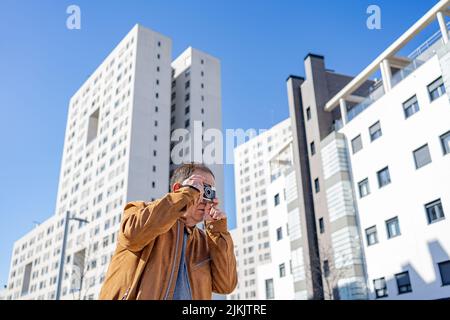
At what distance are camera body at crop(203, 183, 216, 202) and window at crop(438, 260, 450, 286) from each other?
69.4ft

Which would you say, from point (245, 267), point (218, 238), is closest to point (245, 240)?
point (245, 267)

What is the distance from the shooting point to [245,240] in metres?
105

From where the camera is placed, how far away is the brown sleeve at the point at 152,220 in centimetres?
208

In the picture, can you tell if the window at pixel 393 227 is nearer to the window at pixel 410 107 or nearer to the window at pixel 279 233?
the window at pixel 410 107

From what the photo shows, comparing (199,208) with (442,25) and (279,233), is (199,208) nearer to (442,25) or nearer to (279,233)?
(442,25)

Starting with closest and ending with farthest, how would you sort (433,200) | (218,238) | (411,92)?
(218,238) < (433,200) < (411,92)

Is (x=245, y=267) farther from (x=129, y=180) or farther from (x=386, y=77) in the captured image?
(x=386, y=77)

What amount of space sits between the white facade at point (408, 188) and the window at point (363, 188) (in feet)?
0.66

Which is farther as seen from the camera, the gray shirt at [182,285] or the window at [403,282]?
the window at [403,282]

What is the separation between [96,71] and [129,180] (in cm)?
2988

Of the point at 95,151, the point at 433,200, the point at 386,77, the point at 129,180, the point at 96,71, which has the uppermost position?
the point at 96,71

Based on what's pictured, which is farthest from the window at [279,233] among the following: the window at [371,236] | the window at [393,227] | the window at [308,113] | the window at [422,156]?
the window at [422,156]

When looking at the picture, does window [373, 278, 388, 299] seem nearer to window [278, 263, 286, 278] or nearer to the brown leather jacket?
window [278, 263, 286, 278]

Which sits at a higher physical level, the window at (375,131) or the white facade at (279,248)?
the window at (375,131)
